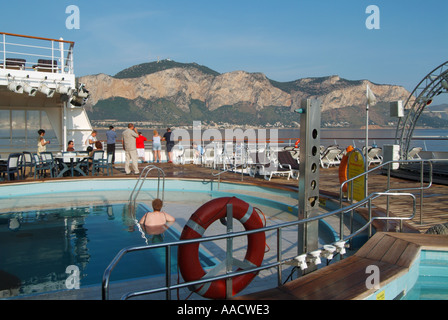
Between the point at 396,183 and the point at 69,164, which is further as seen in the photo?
the point at 69,164

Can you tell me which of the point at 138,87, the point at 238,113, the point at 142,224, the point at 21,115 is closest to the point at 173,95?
the point at 138,87

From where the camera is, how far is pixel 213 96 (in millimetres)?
141875

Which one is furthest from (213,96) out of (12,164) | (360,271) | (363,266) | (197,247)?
(197,247)

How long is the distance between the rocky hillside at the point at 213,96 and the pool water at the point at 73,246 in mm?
121718

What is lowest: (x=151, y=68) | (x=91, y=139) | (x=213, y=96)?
(x=91, y=139)

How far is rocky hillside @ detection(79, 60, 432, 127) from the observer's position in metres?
134

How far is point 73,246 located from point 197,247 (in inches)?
133

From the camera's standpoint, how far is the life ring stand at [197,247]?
2.96 m

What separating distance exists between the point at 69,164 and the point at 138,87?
436 ft

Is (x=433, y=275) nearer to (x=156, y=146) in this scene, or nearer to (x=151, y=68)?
(x=156, y=146)

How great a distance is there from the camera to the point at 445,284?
3.98 m

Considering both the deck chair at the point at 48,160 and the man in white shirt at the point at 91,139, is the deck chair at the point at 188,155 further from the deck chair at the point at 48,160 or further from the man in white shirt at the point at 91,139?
the deck chair at the point at 48,160

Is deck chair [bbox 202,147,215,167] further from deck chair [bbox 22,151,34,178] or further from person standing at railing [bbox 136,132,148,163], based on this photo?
deck chair [bbox 22,151,34,178]
